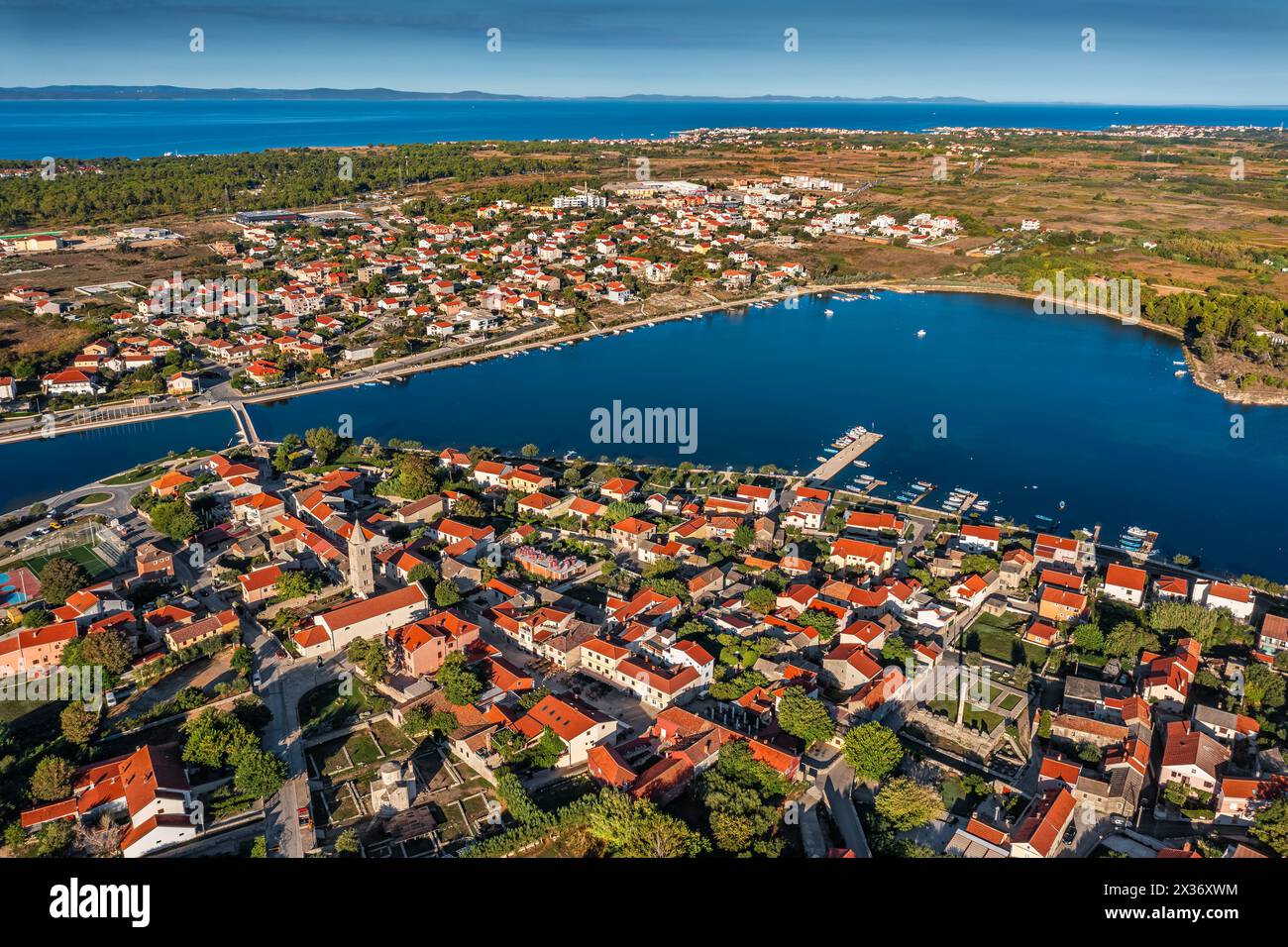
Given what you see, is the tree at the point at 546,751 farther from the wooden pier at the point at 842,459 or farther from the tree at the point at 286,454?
the tree at the point at 286,454

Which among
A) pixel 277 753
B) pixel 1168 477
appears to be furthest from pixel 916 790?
pixel 1168 477

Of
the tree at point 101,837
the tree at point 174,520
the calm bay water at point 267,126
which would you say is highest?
the calm bay water at point 267,126

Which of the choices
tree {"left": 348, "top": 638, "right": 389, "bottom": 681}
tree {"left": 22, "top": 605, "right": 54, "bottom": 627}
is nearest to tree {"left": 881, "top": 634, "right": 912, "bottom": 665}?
tree {"left": 348, "top": 638, "right": 389, "bottom": 681}

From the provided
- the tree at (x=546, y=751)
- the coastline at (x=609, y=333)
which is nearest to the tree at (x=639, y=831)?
the tree at (x=546, y=751)

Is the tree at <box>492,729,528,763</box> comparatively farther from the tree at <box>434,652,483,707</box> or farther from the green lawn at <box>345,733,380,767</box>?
the green lawn at <box>345,733,380,767</box>

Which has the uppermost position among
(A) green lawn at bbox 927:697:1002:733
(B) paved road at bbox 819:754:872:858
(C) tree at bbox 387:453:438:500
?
(C) tree at bbox 387:453:438:500

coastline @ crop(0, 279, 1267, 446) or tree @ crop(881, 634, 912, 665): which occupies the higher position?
coastline @ crop(0, 279, 1267, 446)

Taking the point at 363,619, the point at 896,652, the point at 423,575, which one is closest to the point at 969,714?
the point at 896,652
